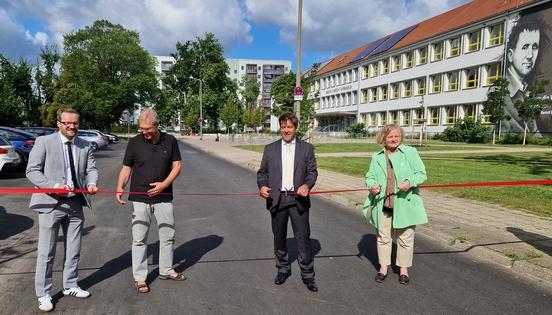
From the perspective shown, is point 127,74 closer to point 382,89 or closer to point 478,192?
point 382,89

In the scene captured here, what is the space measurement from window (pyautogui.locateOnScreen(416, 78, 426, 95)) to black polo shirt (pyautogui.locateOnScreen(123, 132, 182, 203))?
50.6 m

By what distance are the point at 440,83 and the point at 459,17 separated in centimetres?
784

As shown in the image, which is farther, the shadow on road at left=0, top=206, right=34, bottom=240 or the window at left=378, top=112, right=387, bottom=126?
the window at left=378, top=112, right=387, bottom=126

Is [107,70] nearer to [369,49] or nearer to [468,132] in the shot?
[369,49]

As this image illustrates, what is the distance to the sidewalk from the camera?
5.05m

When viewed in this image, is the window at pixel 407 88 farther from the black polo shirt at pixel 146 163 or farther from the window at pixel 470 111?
the black polo shirt at pixel 146 163

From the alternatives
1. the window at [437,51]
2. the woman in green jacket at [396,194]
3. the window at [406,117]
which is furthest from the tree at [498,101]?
the woman in green jacket at [396,194]

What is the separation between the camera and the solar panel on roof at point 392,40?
2247 inches

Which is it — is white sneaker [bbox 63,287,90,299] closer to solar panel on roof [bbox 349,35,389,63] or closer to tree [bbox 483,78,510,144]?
tree [bbox 483,78,510,144]

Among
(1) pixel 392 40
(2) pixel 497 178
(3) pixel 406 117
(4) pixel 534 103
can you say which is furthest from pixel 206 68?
(2) pixel 497 178

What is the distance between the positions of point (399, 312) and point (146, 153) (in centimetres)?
282

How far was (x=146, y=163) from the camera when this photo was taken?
4.10m

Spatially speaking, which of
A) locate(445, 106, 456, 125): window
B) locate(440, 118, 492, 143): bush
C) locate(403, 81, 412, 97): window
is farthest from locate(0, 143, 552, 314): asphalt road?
locate(403, 81, 412, 97): window

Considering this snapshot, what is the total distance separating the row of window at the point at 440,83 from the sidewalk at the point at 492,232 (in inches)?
1475
